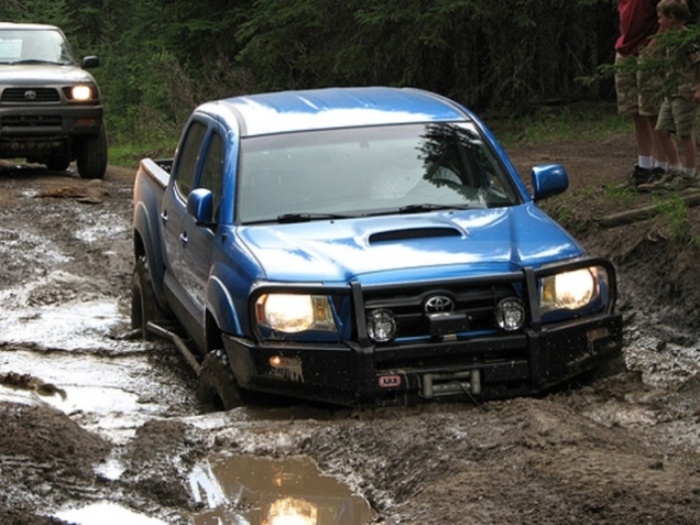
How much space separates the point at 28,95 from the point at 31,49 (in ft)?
4.55

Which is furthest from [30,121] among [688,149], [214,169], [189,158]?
[214,169]

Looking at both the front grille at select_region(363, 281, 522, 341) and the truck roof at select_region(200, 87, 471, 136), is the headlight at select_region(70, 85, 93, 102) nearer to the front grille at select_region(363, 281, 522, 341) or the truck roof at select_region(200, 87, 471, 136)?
the truck roof at select_region(200, 87, 471, 136)

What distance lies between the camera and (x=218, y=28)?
26078 millimetres

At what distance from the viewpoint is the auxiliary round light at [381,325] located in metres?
6.63

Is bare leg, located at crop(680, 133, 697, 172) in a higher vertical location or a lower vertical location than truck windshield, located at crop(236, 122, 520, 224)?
lower

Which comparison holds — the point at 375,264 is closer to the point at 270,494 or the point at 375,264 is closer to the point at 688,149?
the point at 270,494

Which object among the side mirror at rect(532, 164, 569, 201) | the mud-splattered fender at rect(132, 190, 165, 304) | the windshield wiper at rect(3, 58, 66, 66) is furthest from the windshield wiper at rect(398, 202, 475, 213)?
the windshield wiper at rect(3, 58, 66, 66)

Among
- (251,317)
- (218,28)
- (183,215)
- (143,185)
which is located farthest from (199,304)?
(218,28)

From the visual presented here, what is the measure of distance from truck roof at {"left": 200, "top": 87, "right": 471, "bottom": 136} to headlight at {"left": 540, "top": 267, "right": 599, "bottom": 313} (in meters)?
1.66

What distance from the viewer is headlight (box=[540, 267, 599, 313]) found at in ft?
22.6

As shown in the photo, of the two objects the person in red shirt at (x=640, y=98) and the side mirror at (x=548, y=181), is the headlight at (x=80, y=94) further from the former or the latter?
the side mirror at (x=548, y=181)

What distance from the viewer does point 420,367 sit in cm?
669

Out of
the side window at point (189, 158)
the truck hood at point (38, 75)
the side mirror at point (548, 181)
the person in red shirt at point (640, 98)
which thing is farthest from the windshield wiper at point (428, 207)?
the truck hood at point (38, 75)

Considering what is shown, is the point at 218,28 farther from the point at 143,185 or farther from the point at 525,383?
the point at 525,383
